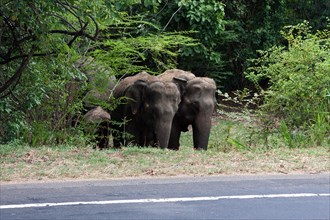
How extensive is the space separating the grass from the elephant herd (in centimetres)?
401

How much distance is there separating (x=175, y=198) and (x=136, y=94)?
8.68 meters

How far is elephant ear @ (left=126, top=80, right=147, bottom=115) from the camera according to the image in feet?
54.6

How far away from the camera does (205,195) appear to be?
831 centimetres

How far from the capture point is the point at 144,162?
10609 mm

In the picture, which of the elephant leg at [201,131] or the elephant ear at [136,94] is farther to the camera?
the elephant leg at [201,131]

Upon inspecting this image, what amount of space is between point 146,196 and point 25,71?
573cm

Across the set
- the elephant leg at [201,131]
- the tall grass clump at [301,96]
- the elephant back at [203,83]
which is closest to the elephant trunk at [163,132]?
the elephant leg at [201,131]

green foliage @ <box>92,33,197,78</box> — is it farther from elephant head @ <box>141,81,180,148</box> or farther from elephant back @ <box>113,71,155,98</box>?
elephant head @ <box>141,81,180,148</box>

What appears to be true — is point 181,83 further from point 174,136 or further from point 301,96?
point 301,96

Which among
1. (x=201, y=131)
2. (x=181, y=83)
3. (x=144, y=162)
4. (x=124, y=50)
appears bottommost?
(x=201, y=131)

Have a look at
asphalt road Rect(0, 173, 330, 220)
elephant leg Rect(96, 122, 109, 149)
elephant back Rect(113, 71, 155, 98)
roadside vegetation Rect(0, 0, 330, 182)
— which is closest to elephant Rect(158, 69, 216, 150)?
elephant back Rect(113, 71, 155, 98)

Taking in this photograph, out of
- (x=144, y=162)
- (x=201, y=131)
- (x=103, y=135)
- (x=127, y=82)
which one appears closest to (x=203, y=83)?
(x=201, y=131)

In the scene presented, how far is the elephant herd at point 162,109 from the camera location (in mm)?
16203

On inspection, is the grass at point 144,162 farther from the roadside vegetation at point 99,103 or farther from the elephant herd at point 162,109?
the elephant herd at point 162,109
